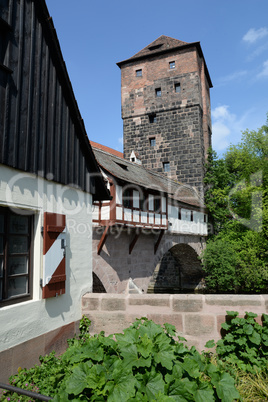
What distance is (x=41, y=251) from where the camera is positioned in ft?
13.6

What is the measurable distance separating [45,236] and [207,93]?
2739 cm

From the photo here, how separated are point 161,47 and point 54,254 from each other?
26.6 metres

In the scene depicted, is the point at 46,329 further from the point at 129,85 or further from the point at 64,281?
the point at 129,85

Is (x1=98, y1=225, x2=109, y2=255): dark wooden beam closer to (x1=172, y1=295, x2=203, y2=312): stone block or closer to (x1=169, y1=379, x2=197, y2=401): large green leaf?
(x1=172, y1=295, x2=203, y2=312): stone block

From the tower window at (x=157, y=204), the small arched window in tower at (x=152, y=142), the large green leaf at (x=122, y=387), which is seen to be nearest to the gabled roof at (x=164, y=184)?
the tower window at (x=157, y=204)

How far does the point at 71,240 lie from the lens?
15.9 ft

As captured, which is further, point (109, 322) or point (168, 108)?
point (168, 108)

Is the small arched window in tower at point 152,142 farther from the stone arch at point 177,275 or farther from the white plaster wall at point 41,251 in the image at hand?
the white plaster wall at point 41,251

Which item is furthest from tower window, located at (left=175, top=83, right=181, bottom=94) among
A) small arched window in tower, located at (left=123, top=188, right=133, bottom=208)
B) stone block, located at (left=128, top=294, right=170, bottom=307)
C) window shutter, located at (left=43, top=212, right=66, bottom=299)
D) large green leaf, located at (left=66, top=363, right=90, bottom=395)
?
large green leaf, located at (left=66, top=363, right=90, bottom=395)

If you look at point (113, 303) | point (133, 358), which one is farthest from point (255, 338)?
point (113, 303)

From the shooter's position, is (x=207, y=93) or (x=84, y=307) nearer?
(x=84, y=307)

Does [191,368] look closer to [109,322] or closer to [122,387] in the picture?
[122,387]

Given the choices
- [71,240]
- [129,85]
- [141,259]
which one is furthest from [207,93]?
[71,240]

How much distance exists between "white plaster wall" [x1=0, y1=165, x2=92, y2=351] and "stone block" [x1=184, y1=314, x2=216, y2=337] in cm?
164
